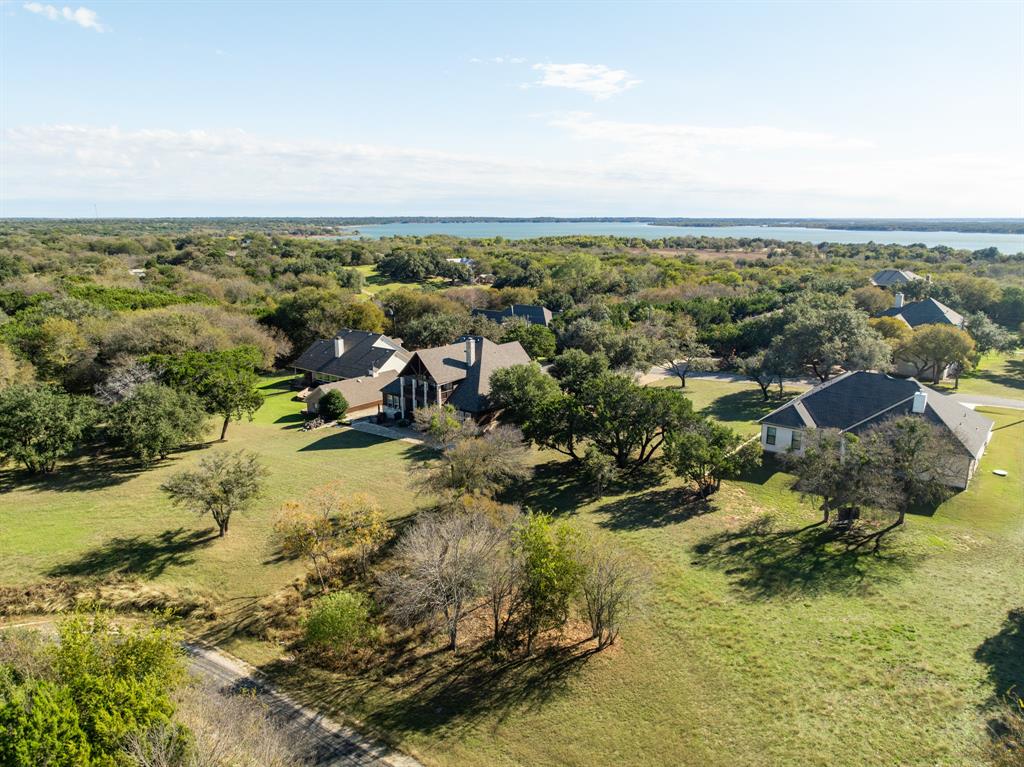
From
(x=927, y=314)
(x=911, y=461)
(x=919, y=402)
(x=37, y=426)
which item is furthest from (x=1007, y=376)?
(x=37, y=426)

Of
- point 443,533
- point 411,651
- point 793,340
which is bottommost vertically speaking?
point 411,651

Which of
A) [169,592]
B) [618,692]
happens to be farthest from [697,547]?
[169,592]

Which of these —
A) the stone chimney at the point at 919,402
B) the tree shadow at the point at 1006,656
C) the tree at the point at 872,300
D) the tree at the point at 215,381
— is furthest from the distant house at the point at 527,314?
the tree shadow at the point at 1006,656

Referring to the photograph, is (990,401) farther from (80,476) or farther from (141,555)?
(80,476)

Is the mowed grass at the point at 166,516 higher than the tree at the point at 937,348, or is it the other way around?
the tree at the point at 937,348

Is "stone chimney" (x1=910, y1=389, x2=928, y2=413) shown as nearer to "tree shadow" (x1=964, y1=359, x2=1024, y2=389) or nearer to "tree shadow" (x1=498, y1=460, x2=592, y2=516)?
"tree shadow" (x1=498, y1=460, x2=592, y2=516)

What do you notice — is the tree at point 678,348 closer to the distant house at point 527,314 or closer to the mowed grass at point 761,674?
the distant house at point 527,314

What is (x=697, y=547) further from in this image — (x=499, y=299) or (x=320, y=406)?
(x=499, y=299)
